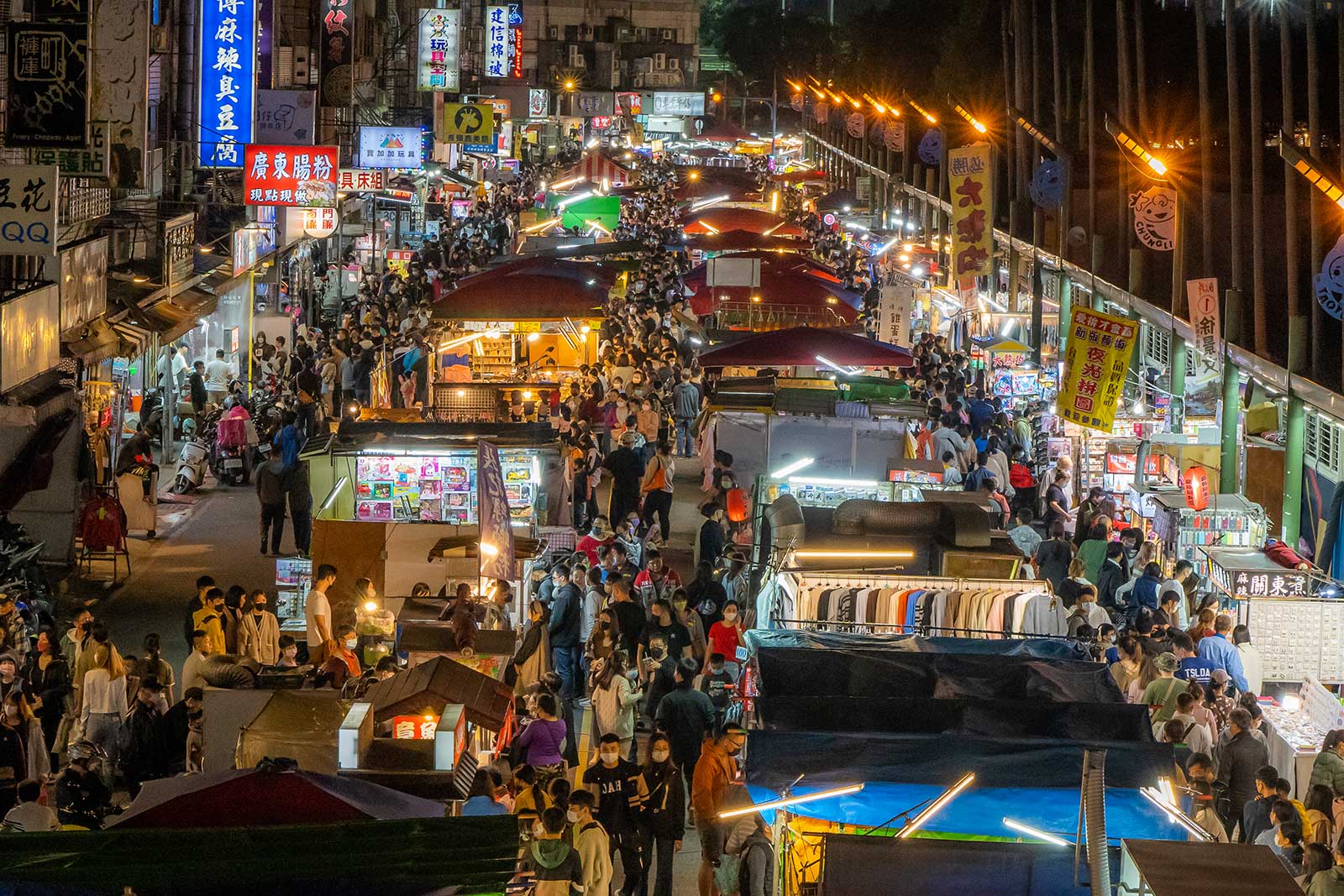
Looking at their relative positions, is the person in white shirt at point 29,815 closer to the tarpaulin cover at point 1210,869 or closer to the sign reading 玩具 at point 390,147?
the tarpaulin cover at point 1210,869

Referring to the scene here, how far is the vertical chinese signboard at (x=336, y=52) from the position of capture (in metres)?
33.4

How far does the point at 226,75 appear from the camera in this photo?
24828 mm

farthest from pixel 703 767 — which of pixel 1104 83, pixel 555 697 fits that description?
pixel 1104 83

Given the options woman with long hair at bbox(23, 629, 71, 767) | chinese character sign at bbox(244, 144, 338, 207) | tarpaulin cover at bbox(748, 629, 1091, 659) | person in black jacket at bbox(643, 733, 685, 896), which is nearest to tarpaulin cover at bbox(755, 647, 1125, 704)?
tarpaulin cover at bbox(748, 629, 1091, 659)

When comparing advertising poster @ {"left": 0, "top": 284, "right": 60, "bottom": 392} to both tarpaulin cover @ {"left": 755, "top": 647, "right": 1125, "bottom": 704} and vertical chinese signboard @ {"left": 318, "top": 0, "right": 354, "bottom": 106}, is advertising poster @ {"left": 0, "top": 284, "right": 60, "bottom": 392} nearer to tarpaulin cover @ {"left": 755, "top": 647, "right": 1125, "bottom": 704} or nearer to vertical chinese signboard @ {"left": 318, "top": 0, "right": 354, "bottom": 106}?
tarpaulin cover @ {"left": 755, "top": 647, "right": 1125, "bottom": 704}

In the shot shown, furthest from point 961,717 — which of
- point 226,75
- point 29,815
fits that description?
point 226,75

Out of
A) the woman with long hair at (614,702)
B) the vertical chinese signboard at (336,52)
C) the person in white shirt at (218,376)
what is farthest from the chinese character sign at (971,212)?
the woman with long hair at (614,702)

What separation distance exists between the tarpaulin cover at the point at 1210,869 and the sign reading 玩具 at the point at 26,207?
12.2 meters

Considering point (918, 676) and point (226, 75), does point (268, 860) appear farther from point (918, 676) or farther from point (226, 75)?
point (226, 75)

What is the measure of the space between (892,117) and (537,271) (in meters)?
32.0

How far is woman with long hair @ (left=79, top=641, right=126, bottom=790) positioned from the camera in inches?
423

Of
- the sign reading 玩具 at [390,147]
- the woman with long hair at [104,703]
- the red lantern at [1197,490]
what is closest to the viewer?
the woman with long hair at [104,703]

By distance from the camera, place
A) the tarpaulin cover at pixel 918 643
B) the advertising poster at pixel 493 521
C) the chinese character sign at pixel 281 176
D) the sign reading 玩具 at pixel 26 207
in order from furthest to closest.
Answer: the chinese character sign at pixel 281 176 → the sign reading 玩具 at pixel 26 207 → the advertising poster at pixel 493 521 → the tarpaulin cover at pixel 918 643

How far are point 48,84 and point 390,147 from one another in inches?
802
